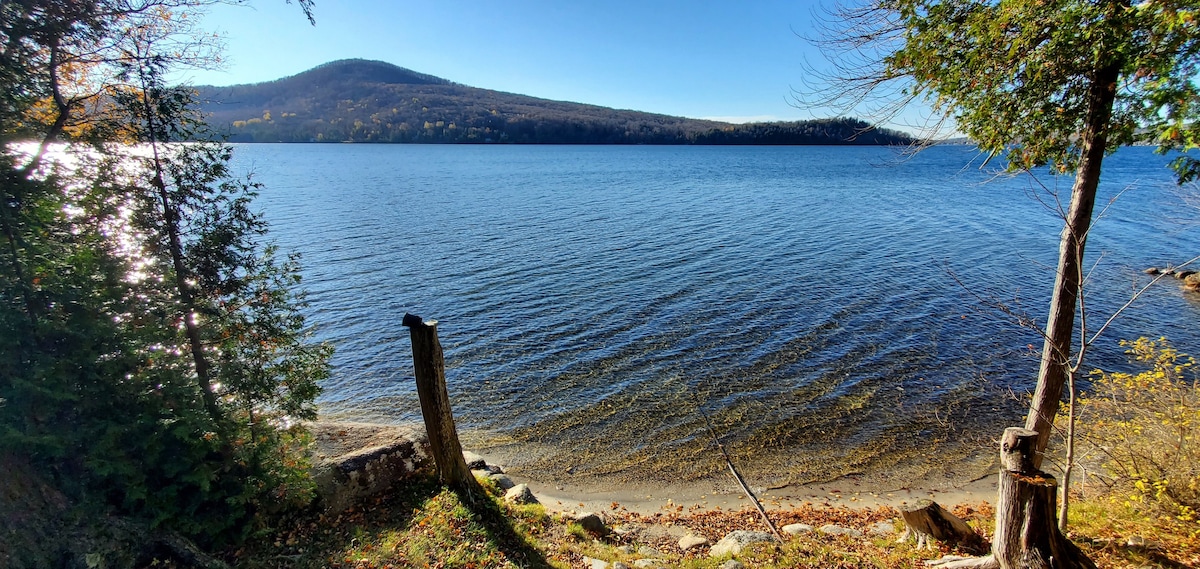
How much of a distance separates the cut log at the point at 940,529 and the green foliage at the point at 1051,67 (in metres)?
4.91

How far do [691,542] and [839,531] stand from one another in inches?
97.9

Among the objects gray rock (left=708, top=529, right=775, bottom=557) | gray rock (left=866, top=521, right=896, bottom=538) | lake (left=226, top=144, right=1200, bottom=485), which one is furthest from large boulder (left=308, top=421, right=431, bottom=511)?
gray rock (left=866, top=521, right=896, bottom=538)

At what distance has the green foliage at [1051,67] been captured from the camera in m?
5.43

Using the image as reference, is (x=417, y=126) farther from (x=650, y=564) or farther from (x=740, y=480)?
(x=650, y=564)

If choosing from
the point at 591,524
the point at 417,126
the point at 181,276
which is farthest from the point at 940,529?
the point at 417,126

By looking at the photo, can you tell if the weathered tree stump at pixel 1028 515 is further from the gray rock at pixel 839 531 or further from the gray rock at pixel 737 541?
the gray rock at pixel 737 541

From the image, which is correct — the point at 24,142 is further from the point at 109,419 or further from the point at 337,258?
the point at 337,258

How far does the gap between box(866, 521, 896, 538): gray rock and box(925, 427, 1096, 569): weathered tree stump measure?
2970 millimetres

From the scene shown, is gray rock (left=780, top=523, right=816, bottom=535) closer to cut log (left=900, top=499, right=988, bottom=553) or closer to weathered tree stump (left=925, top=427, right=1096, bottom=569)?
cut log (left=900, top=499, right=988, bottom=553)

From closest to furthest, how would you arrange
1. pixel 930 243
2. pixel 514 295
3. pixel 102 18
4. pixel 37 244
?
1. pixel 37 244
2. pixel 102 18
3. pixel 514 295
4. pixel 930 243

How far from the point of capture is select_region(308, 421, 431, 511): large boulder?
8.17 meters

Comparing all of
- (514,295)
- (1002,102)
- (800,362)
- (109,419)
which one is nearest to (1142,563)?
(1002,102)

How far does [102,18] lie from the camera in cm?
A: 684

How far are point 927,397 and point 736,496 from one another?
696 cm
